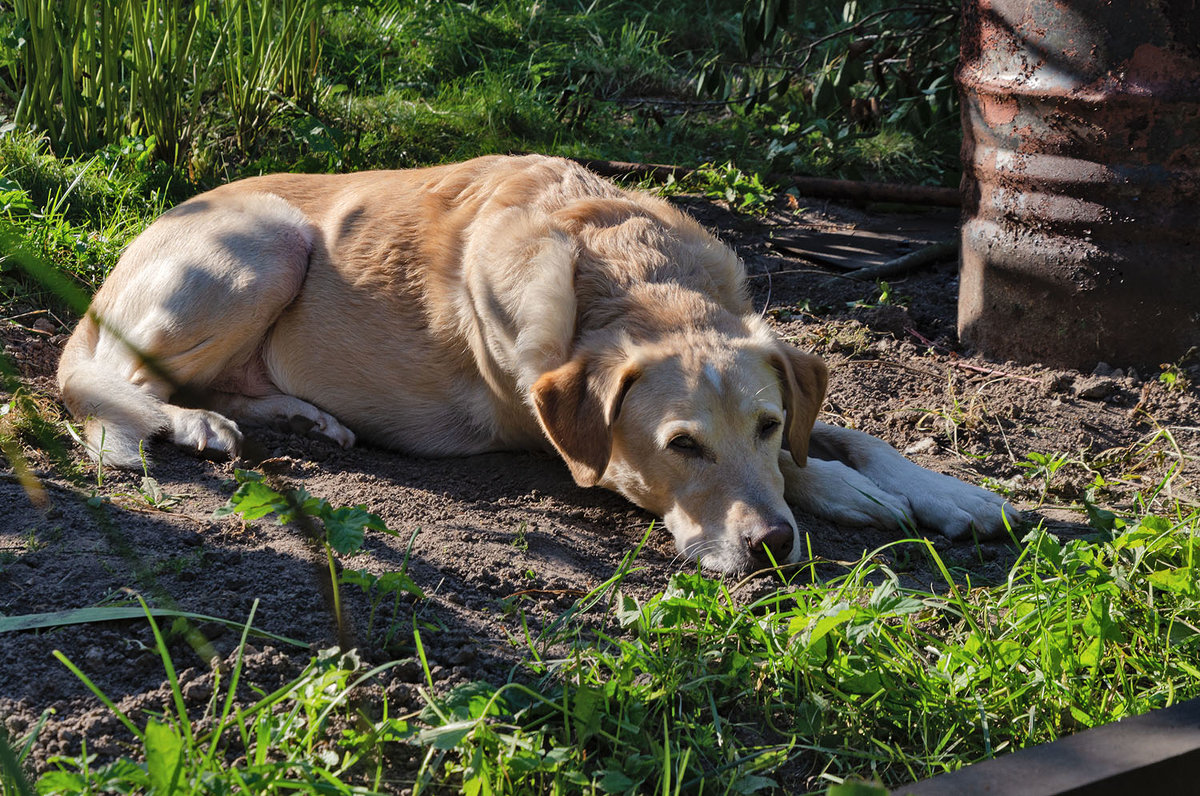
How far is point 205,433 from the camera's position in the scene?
373 cm

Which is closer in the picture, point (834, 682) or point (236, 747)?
point (236, 747)

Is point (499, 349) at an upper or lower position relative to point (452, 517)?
upper

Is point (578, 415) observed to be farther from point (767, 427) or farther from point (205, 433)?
point (205, 433)

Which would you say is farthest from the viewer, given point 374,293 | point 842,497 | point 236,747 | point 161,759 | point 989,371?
point 989,371

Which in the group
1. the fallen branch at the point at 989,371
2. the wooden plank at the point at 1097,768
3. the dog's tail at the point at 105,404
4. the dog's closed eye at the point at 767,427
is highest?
the wooden plank at the point at 1097,768

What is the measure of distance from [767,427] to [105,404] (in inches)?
88.1

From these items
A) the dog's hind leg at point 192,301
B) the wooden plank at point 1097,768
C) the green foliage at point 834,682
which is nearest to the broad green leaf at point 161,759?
the green foliage at point 834,682

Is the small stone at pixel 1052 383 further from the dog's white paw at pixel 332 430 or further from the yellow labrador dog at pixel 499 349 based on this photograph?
the dog's white paw at pixel 332 430

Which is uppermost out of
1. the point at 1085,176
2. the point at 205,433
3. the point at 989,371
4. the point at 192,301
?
the point at 1085,176

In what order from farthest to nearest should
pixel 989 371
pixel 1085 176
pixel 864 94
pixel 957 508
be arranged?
1. pixel 864 94
2. pixel 989 371
3. pixel 1085 176
4. pixel 957 508

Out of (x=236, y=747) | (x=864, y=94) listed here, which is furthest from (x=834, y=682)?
(x=864, y=94)

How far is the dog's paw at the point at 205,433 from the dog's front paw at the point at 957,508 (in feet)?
7.30

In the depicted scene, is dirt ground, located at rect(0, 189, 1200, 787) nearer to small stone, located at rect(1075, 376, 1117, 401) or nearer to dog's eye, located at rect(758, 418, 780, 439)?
small stone, located at rect(1075, 376, 1117, 401)

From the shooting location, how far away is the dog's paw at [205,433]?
12.1ft
